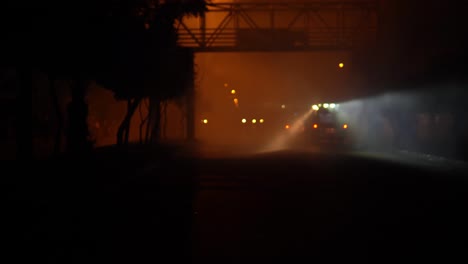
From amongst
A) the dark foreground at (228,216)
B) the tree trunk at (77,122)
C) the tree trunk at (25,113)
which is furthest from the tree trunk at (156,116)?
the tree trunk at (25,113)

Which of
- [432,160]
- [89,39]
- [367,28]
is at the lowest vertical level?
[432,160]

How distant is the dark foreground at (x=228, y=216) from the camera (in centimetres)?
1054

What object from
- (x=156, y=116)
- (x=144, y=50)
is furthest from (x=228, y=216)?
(x=156, y=116)

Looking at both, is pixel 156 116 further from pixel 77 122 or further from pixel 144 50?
pixel 77 122

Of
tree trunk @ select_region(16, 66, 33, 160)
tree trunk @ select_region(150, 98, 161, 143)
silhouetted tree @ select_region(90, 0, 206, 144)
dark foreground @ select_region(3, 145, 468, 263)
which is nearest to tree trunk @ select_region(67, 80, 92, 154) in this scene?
silhouetted tree @ select_region(90, 0, 206, 144)

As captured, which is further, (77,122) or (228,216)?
(77,122)

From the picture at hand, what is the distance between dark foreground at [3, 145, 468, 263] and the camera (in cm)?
1054

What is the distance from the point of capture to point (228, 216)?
14.5 metres

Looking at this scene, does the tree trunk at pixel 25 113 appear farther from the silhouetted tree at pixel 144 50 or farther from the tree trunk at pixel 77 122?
the silhouetted tree at pixel 144 50

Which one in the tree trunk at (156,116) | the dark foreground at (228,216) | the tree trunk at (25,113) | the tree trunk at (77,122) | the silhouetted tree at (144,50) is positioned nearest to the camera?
the dark foreground at (228,216)

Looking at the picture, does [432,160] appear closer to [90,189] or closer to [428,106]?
[428,106]

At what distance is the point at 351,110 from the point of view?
61.9m

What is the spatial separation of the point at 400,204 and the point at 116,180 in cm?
866

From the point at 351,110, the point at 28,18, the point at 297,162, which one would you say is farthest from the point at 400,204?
the point at 351,110
